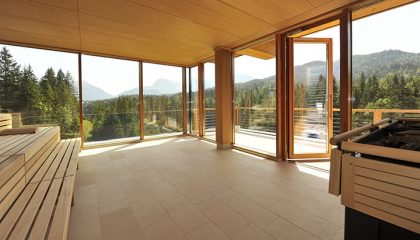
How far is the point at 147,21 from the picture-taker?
2.94 m

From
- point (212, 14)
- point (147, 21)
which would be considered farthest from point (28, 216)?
point (212, 14)

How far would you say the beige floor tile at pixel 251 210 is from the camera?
5.57 ft

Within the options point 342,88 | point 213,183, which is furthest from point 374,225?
→ point 342,88

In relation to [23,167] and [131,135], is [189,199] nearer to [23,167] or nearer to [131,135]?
[23,167]

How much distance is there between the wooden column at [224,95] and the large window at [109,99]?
246cm

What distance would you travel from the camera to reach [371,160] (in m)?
0.86

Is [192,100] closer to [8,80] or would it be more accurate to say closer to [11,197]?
[8,80]

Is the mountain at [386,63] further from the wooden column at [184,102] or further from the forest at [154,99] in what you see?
the wooden column at [184,102]

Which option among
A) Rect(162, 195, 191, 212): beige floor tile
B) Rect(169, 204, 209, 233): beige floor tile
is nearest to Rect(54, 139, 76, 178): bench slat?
Rect(162, 195, 191, 212): beige floor tile

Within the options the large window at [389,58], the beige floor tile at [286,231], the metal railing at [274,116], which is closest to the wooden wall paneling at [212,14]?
the large window at [389,58]

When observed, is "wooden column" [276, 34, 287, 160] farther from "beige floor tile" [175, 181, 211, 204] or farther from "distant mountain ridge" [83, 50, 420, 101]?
"beige floor tile" [175, 181, 211, 204]

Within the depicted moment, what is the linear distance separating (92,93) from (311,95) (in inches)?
194

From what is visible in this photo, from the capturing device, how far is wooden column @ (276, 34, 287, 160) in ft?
11.1

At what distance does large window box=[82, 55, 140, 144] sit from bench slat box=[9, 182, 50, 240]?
11.8 feet
